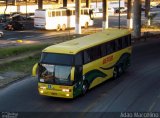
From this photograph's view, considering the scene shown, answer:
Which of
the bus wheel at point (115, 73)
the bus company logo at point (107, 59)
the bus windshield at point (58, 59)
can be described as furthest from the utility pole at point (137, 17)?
the bus windshield at point (58, 59)

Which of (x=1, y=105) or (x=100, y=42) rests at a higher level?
(x=100, y=42)

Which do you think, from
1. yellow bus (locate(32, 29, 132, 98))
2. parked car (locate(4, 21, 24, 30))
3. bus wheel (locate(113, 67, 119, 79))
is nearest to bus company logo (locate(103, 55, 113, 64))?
yellow bus (locate(32, 29, 132, 98))

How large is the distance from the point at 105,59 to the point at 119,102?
184 inches

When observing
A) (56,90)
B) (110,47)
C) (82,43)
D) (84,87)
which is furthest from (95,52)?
(56,90)

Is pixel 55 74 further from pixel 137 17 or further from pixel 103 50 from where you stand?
pixel 137 17

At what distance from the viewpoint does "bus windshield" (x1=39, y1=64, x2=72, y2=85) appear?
78.4 ft

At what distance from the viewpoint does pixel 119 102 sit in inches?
945

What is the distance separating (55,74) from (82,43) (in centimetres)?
324

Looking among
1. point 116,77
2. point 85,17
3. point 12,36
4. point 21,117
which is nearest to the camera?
point 21,117

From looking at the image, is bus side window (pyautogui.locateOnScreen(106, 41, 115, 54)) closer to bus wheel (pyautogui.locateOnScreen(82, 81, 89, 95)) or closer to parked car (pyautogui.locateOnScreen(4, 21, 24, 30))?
bus wheel (pyautogui.locateOnScreen(82, 81, 89, 95))

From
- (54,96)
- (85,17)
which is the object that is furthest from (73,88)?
(85,17)

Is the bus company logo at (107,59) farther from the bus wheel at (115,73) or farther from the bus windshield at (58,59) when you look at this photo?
the bus windshield at (58,59)

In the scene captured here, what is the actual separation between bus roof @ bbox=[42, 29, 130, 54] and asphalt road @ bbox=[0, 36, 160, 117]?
2687 millimetres

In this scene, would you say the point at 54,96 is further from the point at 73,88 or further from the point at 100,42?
the point at 100,42
